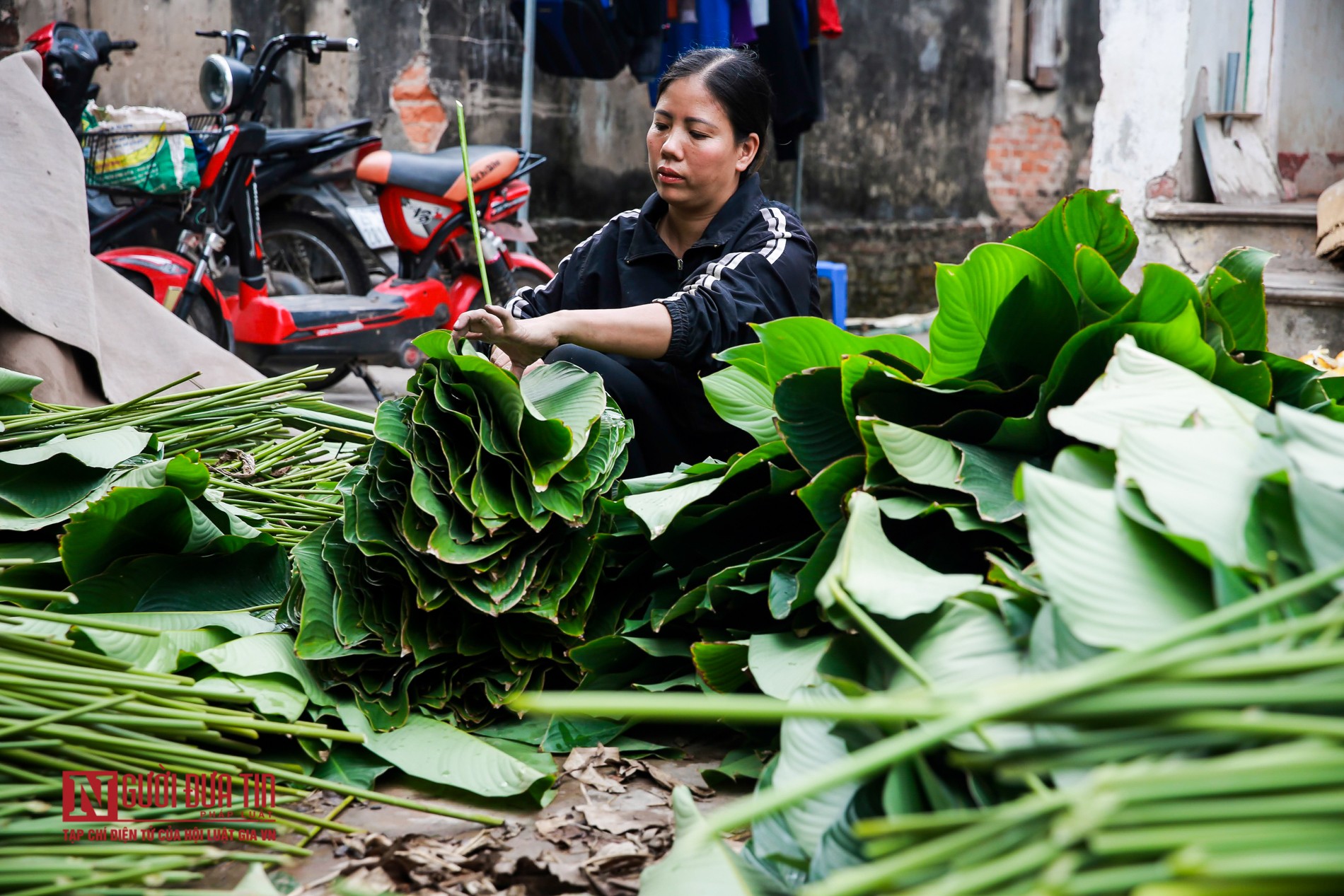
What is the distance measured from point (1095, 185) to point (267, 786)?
12.5 ft

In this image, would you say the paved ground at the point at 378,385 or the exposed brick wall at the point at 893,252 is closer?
the paved ground at the point at 378,385

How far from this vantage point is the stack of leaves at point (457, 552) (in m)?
1.47

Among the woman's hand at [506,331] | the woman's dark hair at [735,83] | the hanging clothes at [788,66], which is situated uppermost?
the hanging clothes at [788,66]

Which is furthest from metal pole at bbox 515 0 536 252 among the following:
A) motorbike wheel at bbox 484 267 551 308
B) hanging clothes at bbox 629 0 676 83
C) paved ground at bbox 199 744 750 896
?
paved ground at bbox 199 744 750 896

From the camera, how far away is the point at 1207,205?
3.96 meters

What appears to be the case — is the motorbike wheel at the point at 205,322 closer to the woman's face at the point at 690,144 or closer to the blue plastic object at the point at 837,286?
the woman's face at the point at 690,144

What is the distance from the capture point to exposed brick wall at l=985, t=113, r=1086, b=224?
8.35m

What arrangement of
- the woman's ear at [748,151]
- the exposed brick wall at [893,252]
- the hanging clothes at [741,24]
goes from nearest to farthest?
the woman's ear at [748,151] → the hanging clothes at [741,24] → the exposed brick wall at [893,252]

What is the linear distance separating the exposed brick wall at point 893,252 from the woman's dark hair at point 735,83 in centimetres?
529

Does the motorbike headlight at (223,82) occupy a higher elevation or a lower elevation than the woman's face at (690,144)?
higher

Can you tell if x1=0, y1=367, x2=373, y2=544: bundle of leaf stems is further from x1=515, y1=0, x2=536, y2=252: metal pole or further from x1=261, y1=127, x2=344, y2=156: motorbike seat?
x1=515, y1=0, x2=536, y2=252: metal pole

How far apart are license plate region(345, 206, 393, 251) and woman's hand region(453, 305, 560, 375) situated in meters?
3.01

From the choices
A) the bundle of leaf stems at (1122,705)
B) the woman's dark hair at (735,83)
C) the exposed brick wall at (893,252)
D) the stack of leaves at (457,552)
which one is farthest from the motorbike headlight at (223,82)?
the exposed brick wall at (893,252)

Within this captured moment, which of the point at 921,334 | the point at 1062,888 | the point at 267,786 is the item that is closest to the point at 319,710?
the point at 267,786
